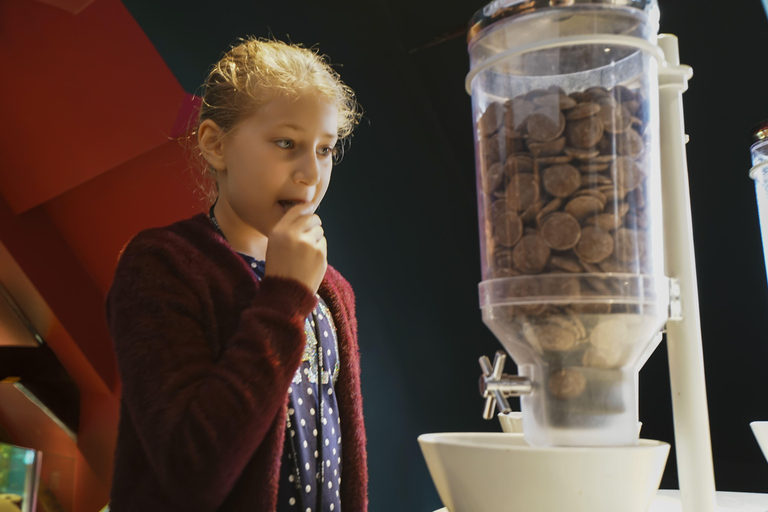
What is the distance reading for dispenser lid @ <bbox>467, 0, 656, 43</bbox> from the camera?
1.50 ft

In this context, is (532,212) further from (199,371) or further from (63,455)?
(63,455)

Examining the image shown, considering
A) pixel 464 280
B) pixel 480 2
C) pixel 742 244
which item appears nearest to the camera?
pixel 742 244

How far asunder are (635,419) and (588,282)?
110mm

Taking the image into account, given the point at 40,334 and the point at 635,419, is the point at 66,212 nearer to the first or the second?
the point at 40,334

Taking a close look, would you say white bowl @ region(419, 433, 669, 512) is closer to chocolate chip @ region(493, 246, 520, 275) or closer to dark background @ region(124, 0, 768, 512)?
chocolate chip @ region(493, 246, 520, 275)

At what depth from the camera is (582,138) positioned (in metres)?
0.43

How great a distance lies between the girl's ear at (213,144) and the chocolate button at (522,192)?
0.45 m

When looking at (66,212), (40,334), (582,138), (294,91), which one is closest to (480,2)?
(294,91)

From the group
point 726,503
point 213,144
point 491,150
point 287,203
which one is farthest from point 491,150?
point 726,503

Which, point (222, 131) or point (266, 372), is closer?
point (266, 372)

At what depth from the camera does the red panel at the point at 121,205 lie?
154cm

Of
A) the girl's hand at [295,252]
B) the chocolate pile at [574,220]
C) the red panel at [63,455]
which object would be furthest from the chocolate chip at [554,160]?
the red panel at [63,455]

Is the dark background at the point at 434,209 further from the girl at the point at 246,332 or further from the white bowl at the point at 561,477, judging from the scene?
the white bowl at the point at 561,477

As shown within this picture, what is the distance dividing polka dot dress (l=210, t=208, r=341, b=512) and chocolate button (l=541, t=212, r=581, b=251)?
0.33m
